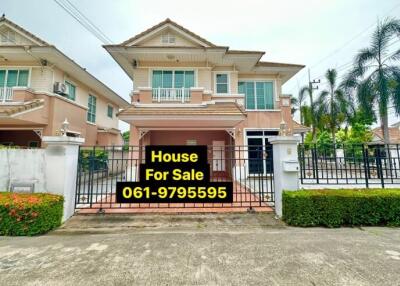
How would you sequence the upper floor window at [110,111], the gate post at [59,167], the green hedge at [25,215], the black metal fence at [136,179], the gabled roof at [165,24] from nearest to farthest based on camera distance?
the green hedge at [25,215], the gate post at [59,167], the black metal fence at [136,179], the gabled roof at [165,24], the upper floor window at [110,111]

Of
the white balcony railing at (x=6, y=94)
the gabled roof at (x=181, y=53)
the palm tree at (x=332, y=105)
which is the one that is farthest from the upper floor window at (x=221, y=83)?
the palm tree at (x=332, y=105)

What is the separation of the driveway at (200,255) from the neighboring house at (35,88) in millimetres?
8676

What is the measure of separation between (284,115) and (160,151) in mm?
9929

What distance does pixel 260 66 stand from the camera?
1267 centimetres

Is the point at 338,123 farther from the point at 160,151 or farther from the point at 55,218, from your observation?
the point at 55,218

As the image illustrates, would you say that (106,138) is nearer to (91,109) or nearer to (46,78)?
(91,109)

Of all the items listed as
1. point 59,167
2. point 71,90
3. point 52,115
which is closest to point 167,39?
point 71,90

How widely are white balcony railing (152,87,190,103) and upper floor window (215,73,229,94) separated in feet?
7.94

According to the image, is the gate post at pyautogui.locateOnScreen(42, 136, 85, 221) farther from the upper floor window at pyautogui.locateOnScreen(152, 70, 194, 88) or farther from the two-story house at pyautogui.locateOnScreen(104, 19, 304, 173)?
the upper floor window at pyautogui.locateOnScreen(152, 70, 194, 88)

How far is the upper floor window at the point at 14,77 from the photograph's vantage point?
1120 cm

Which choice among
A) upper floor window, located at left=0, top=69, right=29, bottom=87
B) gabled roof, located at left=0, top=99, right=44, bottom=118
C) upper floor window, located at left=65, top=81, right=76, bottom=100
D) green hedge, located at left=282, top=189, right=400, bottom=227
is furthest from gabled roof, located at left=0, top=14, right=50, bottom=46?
green hedge, located at left=282, top=189, right=400, bottom=227

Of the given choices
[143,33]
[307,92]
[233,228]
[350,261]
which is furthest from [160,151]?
[307,92]

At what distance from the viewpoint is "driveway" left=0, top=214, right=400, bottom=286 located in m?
2.70

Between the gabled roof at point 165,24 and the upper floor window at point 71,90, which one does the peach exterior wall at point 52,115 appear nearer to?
the upper floor window at point 71,90
